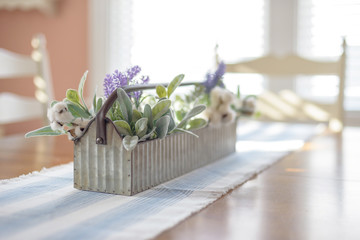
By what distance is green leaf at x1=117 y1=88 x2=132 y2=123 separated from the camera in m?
0.99

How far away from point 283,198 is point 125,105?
1.19 feet

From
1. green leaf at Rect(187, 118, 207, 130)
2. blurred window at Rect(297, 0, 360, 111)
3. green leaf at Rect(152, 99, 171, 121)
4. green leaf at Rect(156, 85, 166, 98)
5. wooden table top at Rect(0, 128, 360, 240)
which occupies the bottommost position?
wooden table top at Rect(0, 128, 360, 240)

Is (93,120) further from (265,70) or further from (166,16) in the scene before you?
(166,16)

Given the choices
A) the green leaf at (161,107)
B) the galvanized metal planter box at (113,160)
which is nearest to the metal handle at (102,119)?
the galvanized metal planter box at (113,160)

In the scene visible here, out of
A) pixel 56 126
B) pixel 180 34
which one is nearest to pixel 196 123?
pixel 56 126

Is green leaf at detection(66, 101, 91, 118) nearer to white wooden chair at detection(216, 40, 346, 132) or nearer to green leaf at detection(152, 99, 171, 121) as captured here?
green leaf at detection(152, 99, 171, 121)

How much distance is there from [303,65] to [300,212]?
1.47 m

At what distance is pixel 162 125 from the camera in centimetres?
105

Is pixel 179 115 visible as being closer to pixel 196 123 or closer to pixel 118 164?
pixel 196 123

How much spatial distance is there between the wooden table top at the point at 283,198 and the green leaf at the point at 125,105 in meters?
0.24

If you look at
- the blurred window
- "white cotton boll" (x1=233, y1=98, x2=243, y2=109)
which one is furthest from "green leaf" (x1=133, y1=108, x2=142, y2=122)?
the blurred window

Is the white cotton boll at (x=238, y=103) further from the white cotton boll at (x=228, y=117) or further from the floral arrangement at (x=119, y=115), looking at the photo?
the floral arrangement at (x=119, y=115)

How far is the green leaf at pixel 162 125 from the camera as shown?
41.3 inches

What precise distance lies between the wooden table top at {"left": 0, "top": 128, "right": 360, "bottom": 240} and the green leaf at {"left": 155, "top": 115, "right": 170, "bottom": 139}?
18 cm
